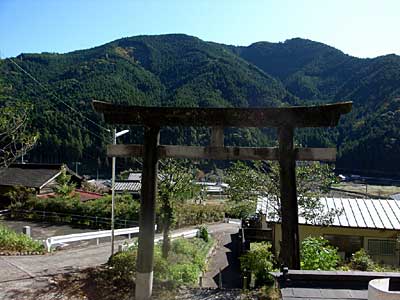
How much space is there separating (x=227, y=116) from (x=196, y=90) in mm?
85137

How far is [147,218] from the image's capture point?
7.15 m

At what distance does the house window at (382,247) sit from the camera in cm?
1212

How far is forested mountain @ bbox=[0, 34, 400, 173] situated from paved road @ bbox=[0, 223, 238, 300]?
3160 centimetres

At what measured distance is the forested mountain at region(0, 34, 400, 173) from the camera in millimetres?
62959

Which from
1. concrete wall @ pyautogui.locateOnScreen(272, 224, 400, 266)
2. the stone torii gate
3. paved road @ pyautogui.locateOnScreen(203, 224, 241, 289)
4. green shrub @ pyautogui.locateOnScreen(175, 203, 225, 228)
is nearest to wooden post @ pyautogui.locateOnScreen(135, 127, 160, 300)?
the stone torii gate

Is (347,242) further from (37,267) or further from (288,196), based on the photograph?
(37,267)

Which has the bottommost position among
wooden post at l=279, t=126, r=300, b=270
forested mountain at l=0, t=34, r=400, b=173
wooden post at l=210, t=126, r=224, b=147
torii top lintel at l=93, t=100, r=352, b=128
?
wooden post at l=279, t=126, r=300, b=270

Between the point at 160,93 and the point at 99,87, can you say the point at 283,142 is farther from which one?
the point at 160,93

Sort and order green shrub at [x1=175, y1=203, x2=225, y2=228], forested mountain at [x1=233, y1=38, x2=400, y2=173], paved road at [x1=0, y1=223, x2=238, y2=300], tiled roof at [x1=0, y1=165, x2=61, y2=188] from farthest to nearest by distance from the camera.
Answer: forested mountain at [x1=233, y1=38, x2=400, y2=173] → tiled roof at [x1=0, y1=165, x2=61, y2=188] → green shrub at [x1=175, y1=203, x2=225, y2=228] → paved road at [x1=0, y1=223, x2=238, y2=300]

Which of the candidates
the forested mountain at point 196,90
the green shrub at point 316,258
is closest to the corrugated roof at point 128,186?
the forested mountain at point 196,90

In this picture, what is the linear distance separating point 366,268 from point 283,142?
4.45 metres

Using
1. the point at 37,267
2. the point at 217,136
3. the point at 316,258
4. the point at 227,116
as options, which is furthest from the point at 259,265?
the point at 37,267

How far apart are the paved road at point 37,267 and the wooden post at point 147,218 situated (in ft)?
6.30

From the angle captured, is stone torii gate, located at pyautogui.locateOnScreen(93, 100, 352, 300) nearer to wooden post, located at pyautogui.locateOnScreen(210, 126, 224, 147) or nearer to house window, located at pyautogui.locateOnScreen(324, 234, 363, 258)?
wooden post, located at pyautogui.locateOnScreen(210, 126, 224, 147)
